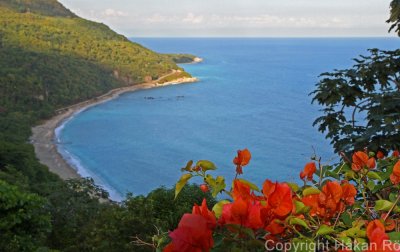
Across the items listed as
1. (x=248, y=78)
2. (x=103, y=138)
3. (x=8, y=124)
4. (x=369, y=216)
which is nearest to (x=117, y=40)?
(x=248, y=78)

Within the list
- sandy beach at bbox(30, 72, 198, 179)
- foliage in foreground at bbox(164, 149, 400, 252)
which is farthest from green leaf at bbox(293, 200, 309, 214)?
sandy beach at bbox(30, 72, 198, 179)

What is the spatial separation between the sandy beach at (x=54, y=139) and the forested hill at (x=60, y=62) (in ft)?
4.35

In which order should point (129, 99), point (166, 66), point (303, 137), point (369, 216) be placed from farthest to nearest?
point (166, 66) < point (129, 99) < point (303, 137) < point (369, 216)

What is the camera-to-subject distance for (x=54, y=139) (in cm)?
4153

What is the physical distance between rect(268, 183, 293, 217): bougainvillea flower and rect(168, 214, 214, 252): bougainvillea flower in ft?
0.59

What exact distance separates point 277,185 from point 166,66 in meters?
82.9

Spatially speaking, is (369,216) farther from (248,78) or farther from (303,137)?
(248,78)

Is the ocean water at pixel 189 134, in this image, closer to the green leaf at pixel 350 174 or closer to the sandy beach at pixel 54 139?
the sandy beach at pixel 54 139

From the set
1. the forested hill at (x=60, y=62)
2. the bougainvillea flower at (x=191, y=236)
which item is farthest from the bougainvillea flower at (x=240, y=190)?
the forested hill at (x=60, y=62)

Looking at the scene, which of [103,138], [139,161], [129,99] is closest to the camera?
[139,161]

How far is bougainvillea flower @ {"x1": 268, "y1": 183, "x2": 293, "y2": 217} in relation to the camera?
95cm

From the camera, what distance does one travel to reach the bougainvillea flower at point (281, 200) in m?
0.95

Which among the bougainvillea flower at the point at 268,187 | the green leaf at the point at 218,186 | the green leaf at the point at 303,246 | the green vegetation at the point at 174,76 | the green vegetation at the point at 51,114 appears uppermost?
the bougainvillea flower at the point at 268,187

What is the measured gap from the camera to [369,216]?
1.25 metres
